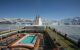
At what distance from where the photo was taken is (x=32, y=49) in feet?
20.0

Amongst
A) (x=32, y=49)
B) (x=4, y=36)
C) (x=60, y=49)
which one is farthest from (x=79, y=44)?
(x=4, y=36)

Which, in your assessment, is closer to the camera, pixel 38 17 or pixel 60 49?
pixel 60 49

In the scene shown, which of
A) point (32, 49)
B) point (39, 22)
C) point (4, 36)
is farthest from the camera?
point (39, 22)

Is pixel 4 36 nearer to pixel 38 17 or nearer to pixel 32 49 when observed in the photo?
pixel 32 49

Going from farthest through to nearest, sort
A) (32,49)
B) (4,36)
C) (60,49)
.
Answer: (4,36), (32,49), (60,49)

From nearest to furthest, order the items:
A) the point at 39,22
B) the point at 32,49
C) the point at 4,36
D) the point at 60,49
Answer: the point at 60,49 → the point at 32,49 → the point at 4,36 → the point at 39,22

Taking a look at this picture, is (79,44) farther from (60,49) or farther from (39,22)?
(39,22)

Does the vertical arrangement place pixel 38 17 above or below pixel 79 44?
above

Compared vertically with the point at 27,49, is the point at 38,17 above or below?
above

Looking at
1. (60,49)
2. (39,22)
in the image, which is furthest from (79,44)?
(39,22)

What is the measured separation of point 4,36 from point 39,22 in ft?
43.9

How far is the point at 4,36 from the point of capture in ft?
35.3

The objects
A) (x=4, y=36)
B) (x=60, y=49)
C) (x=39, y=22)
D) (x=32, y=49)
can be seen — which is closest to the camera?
(x=60, y=49)

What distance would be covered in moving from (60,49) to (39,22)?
18.8m
